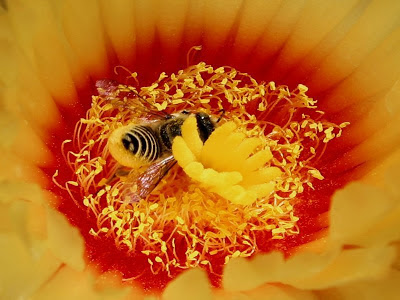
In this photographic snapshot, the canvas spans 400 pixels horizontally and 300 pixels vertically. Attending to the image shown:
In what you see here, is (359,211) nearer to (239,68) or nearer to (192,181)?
(192,181)

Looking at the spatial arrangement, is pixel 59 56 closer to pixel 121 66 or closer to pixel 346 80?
pixel 121 66

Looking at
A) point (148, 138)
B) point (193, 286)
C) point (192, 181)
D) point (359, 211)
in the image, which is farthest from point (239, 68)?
point (193, 286)

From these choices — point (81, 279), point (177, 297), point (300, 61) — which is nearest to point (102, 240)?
point (81, 279)

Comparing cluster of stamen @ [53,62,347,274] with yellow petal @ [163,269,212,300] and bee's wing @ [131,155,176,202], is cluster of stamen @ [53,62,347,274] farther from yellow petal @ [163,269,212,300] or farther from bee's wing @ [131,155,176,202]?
yellow petal @ [163,269,212,300]

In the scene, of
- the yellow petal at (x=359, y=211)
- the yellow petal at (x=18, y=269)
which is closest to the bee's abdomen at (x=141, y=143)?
the yellow petal at (x=18, y=269)

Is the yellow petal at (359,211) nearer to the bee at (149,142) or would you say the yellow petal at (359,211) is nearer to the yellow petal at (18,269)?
the bee at (149,142)

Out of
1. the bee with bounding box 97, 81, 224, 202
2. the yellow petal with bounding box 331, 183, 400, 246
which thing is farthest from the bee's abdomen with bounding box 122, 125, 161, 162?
the yellow petal with bounding box 331, 183, 400, 246
